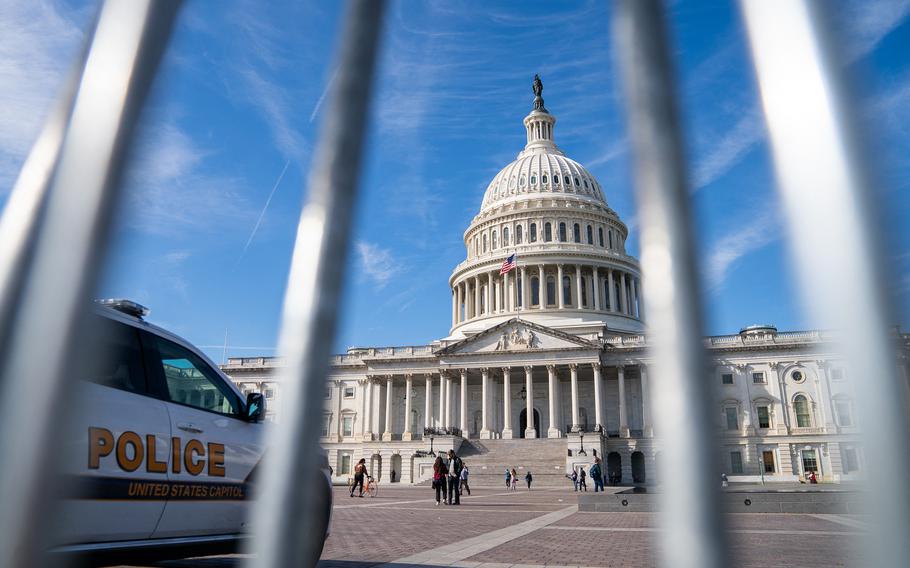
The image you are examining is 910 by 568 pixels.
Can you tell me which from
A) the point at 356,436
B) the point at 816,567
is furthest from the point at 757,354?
the point at 816,567

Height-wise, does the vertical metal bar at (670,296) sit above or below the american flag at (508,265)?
below

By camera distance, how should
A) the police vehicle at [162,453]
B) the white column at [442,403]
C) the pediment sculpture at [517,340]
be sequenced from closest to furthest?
the police vehicle at [162,453], the pediment sculpture at [517,340], the white column at [442,403]

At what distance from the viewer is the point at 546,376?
64500 mm

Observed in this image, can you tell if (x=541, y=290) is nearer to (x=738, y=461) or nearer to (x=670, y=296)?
(x=738, y=461)

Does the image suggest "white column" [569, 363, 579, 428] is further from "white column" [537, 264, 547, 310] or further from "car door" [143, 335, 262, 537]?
"car door" [143, 335, 262, 537]

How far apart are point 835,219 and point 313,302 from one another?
718 millimetres

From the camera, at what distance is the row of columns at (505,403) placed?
196ft

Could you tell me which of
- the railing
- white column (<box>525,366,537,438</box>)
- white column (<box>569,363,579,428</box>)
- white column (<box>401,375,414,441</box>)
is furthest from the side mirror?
white column (<box>401,375,414,441</box>)

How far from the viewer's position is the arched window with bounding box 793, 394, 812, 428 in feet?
192

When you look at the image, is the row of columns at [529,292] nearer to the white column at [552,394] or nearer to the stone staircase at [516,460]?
the white column at [552,394]

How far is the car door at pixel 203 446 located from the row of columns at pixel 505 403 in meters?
53.8

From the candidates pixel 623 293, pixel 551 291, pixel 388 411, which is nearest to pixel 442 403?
pixel 388 411

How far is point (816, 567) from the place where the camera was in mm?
7160

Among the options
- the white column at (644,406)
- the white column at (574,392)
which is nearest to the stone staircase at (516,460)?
the white column at (574,392)
